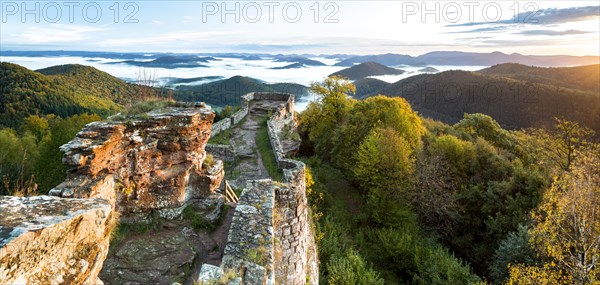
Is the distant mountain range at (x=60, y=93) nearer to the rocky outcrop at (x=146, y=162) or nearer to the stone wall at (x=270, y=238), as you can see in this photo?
the rocky outcrop at (x=146, y=162)

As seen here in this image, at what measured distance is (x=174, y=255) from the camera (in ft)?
27.4

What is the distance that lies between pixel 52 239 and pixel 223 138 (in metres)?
19.0

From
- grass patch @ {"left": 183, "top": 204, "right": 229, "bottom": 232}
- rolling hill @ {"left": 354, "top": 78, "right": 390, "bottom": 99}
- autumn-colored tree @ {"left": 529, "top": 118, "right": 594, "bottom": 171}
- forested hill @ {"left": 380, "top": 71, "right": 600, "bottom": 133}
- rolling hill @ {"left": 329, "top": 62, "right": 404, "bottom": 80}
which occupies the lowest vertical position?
grass patch @ {"left": 183, "top": 204, "right": 229, "bottom": 232}

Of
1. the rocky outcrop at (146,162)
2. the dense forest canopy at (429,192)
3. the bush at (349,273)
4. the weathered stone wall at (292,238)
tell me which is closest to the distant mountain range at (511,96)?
the dense forest canopy at (429,192)

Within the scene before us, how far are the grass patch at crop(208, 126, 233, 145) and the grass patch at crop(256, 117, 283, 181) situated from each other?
192cm

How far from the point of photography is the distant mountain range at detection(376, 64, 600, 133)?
195ft

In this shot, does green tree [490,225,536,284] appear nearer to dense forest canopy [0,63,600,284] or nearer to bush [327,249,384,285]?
dense forest canopy [0,63,600,284]

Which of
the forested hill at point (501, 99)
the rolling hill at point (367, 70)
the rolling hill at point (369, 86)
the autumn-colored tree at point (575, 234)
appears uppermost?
the rolling hill at point (367, 70)

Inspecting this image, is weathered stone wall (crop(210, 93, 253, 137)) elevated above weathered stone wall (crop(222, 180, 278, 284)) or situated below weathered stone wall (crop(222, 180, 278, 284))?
above

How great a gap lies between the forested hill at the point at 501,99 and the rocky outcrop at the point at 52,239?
59888 millimetres

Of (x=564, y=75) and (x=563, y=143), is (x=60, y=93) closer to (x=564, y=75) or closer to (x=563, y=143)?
(x=563, y=143)

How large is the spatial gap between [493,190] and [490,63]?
118 meters

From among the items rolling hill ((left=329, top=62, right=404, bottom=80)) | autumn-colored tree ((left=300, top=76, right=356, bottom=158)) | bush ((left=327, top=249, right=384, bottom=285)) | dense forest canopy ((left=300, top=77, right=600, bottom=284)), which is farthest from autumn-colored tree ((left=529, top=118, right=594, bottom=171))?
rolling hill ((left=329, top=62, right=404, bottom=80))

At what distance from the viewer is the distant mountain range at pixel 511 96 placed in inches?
2344
